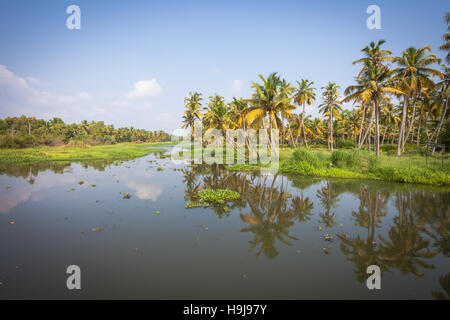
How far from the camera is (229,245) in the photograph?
6.41m

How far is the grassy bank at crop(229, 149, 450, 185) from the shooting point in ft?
46.4

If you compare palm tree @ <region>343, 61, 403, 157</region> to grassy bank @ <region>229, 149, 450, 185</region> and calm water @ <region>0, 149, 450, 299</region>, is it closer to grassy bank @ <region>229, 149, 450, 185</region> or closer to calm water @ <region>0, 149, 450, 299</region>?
grassy bank @ <region>229, 149, 450, 185</region>

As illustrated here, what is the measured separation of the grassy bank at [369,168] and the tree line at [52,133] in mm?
49801

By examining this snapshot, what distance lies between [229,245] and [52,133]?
89666 mm

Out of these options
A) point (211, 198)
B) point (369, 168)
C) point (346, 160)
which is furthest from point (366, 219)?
point (346, 160)

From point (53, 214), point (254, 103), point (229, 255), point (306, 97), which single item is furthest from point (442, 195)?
point (306, 97)

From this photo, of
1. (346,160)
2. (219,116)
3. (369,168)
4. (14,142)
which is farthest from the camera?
(14,142)

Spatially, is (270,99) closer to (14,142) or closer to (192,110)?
(192,110)

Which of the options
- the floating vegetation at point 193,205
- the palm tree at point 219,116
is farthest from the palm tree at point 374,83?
the floating vegetation at point 193,205

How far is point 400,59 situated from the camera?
22.8m

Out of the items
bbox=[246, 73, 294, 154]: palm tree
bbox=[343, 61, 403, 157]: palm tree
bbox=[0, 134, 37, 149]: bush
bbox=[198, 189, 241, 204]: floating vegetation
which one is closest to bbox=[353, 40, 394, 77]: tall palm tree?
bbox=[343, 61, 403, 157]: palm tree

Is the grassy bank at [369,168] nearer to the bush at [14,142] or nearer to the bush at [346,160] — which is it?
the bush at [346,160]

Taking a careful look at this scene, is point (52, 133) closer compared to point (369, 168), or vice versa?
point (369, 168)

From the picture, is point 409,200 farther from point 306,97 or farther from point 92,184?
point 306,97
